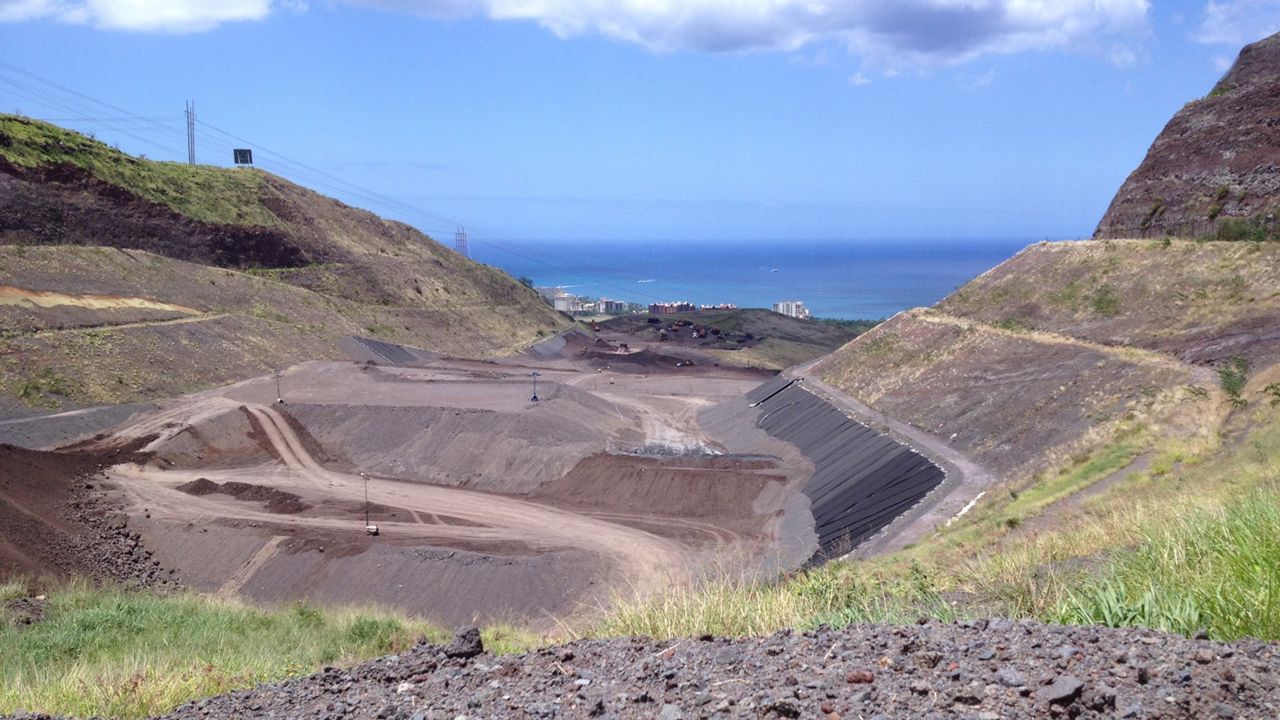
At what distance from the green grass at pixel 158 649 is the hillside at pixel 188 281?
1074 inches

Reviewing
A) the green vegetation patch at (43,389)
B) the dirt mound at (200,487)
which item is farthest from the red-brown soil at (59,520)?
the green vegetation patch at (43,389)

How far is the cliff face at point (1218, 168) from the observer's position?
126ft

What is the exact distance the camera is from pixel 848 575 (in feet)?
38.4

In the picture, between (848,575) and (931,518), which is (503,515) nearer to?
(931,518)

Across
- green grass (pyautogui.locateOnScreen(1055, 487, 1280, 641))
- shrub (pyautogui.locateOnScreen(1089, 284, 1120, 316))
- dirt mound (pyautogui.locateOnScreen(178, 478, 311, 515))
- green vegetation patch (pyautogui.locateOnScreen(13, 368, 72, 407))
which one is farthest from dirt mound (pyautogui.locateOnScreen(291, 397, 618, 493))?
green grass (pyautogui.locateOnScreen(1055, 487, 1280, 641))

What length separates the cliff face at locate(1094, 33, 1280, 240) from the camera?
38.4 metres

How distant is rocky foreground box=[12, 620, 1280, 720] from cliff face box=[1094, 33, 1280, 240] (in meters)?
38.5

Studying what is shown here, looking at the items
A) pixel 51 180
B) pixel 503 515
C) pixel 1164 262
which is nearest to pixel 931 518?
pixel 503 515

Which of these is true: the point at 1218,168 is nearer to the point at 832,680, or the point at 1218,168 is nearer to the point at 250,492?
the point at 250,492

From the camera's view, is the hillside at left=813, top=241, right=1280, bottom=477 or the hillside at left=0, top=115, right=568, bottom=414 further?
the hillside at left=0, top=115, right=568, bottom=414

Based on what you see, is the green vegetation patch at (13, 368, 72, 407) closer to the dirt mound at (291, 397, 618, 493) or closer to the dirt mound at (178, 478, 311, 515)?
the dirt mound at (291, 397, 618, 493)

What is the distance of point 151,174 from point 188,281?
1725 centimetres

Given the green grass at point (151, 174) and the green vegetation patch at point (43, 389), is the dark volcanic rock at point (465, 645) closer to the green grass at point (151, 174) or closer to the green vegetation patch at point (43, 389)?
the green vegetation patch at point (43, 389)

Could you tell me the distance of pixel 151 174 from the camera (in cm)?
6981
